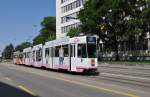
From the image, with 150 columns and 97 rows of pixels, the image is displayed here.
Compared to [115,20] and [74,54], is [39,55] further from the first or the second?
[115,20]

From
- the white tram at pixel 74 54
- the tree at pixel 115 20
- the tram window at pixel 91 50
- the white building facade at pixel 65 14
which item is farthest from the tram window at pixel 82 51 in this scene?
the white building facade at pixel 65 14

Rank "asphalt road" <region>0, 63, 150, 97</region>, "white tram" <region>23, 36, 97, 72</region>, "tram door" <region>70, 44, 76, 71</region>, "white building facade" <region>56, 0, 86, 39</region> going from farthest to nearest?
"white building facade" <region>56, 0, 86, 39</region> < "tram door" <region>70, 44, 76, 71</region> < "white tram" <region>23, 36, 97, 72</region> < "asphalt road" <region>0, 63, 150, 97</region>

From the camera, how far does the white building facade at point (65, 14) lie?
400 feet

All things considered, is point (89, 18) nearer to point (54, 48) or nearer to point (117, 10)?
point (117, 10)

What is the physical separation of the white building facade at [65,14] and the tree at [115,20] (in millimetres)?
34088

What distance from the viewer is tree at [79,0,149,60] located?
255 feet

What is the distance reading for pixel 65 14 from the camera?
131375 millimetres

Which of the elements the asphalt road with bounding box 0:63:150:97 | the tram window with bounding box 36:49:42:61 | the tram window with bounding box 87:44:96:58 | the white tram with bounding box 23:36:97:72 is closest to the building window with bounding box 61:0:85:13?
the tram window with bounding box 36:49:42:61

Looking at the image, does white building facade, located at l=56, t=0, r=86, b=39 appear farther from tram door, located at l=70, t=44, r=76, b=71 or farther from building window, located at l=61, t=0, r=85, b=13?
tram door, located at l=70, t=44, r=76, b=71

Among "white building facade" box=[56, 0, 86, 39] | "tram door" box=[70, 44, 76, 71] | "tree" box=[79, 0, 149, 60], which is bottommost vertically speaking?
"tram door" box=[70, 44, 76, 71]

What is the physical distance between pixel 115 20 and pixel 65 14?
173 feet

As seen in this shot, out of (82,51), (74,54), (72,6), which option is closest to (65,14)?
(72,6)

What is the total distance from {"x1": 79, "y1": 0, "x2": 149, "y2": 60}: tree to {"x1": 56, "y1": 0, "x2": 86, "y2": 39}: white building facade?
112 ft

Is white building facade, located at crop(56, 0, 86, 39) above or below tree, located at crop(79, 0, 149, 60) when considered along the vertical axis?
above
